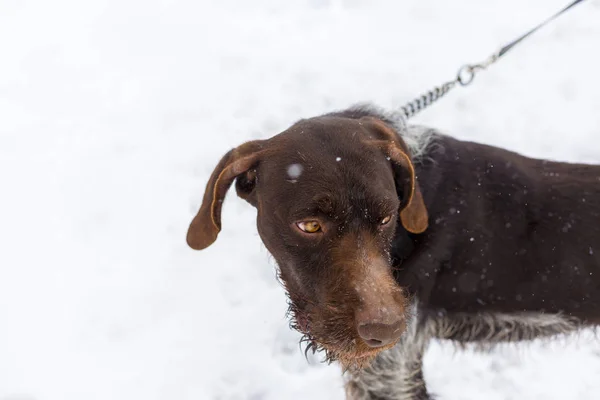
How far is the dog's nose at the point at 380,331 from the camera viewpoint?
2164 millimetres

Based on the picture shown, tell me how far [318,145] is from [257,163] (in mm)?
306

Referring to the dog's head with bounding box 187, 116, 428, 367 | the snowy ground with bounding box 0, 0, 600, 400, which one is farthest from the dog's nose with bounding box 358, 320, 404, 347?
the snowy ground with bounding box 0, 0, 600, 400

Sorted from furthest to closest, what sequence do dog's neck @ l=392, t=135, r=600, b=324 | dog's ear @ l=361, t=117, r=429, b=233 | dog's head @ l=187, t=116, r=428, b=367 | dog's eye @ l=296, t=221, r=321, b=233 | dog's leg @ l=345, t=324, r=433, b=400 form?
1. dog's leg @ l=345, t=324, r=433, b=400
2. dog's neck @ l=392, t=135, r=600, b=324
3. dog's ear @ l=361, t=117, r=429, b=233
4. dog's eye @ l=296, t=221, r=321, b=233
5. dog's head @ l=187, t=116, r=428, b=367

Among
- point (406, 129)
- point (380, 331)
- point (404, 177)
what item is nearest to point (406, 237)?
point (404, 177)

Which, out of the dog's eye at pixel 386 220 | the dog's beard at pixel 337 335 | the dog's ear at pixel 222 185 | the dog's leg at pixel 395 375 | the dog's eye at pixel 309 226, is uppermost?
the dog's ear at pixel 222 185

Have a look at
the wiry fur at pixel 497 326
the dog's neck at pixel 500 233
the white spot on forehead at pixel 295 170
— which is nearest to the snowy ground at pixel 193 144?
the wiry fur at pixel 497 326

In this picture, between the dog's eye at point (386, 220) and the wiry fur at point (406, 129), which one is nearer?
the dog's eye at point (386, 220)

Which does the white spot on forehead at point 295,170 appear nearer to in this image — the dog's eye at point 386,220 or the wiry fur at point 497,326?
the dog's eye at point 386,220

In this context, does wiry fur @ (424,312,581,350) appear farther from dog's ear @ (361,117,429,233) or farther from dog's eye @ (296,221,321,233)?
dog's eye @ (296,221,321,233)

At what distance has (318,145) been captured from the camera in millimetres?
2512

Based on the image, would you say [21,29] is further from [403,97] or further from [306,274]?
[306,274]

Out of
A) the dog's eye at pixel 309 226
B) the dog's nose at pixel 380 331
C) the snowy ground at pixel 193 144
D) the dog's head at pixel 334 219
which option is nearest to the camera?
the dog's nose at pixel 380 331

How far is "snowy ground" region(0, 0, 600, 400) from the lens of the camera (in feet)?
13.2

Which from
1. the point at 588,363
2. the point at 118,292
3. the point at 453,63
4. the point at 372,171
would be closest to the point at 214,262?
the point at 118,292
